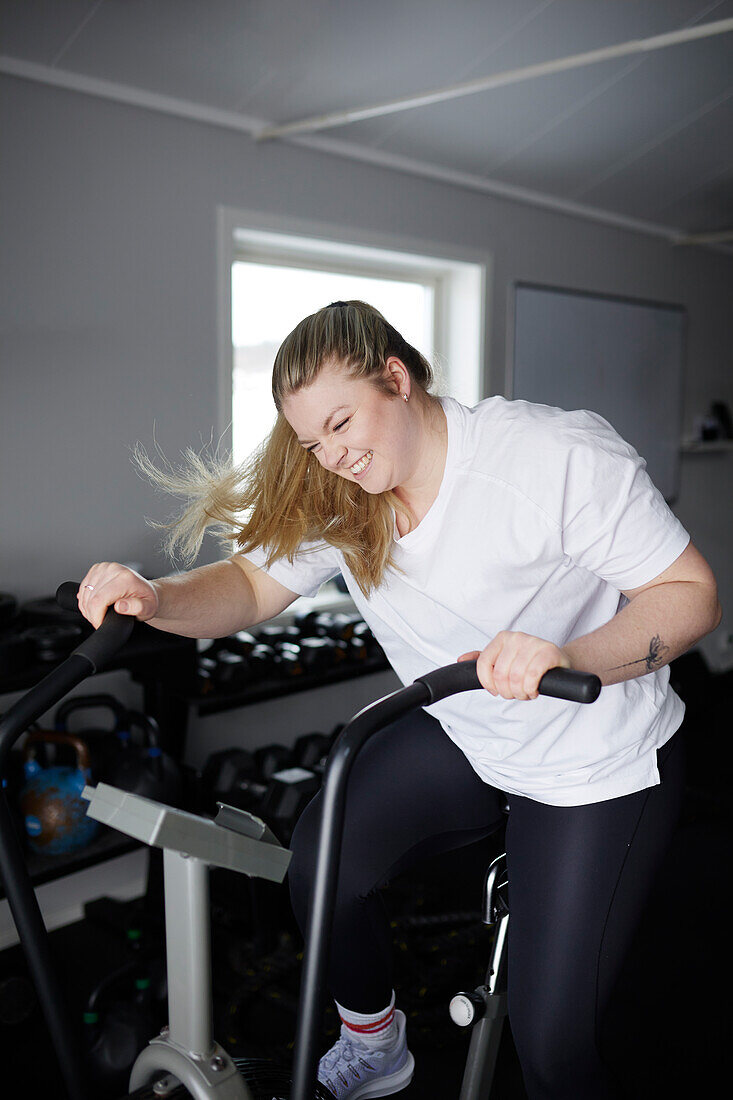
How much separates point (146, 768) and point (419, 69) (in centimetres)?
212

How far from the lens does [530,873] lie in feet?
4.26

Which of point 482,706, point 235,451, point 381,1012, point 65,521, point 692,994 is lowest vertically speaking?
point 692,994

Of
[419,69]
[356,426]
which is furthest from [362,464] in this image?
[419,69]

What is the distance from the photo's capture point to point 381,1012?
150 cm

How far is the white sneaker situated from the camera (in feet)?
4.88

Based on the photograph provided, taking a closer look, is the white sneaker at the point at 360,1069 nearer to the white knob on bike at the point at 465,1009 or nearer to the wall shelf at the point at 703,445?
the white knob on bike at the point at 465,1009

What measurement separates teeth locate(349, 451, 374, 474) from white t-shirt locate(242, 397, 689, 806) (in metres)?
0.12

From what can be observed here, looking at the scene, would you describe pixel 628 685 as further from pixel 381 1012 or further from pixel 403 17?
pixel 403 17

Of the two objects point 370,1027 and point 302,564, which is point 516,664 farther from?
point 370,1027

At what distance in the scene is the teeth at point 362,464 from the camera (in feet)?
4.16

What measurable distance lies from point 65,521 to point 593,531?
1761mm

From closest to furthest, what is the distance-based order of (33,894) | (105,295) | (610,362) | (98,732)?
(33,894)
(98,732)
(105,295)
(610,362)

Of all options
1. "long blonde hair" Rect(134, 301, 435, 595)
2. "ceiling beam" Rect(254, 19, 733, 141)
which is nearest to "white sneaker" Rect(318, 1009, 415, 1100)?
"long blonde hair" Rect(134, 301, 435, 595)

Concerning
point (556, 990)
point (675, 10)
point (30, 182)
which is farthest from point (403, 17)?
point (556, 990)
